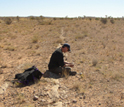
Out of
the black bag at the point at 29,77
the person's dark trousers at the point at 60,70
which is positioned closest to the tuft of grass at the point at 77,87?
the person's dark trousers at the point at 60,70

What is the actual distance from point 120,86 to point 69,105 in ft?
7.21

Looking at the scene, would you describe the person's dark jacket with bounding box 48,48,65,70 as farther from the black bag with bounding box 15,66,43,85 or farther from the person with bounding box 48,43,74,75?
the black bag with bounding box 15,66,43,85

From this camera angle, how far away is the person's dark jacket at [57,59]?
16.5ft

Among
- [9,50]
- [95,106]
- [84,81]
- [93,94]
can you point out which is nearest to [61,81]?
[84,81]

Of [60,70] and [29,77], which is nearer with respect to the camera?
[29,77]

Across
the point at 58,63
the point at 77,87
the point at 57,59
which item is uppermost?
the point at 57,59

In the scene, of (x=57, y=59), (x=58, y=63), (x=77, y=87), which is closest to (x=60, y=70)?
(x=58, y=63)

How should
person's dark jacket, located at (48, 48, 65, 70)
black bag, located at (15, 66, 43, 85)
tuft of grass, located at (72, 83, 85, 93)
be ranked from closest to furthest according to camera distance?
tuft of grass, located at (72, 83, 85, 93), black bag, located at (15, 66, 43, 85), person's dark jacket, located at (48, 48, 65, 70)

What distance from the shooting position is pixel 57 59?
5156 mm

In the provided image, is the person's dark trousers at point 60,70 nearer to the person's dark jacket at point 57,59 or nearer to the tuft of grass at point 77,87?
the person's dark jacket at point 57,59

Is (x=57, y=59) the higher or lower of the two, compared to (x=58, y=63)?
higher

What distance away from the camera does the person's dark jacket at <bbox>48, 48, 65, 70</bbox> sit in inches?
198

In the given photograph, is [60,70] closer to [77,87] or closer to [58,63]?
[58,63]

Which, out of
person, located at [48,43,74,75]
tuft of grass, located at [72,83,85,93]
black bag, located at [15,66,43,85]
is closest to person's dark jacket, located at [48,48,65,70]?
person, located at [48,43,74,75]
